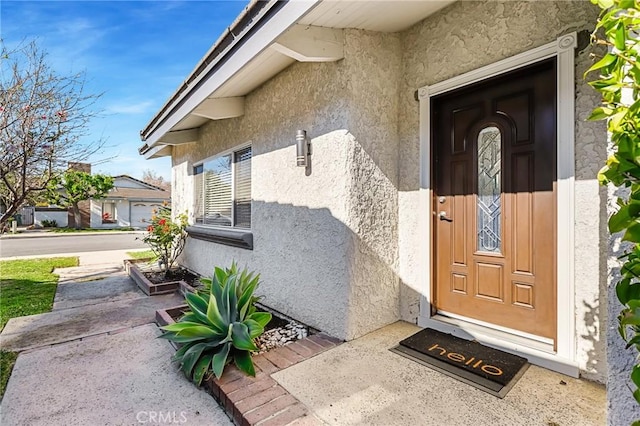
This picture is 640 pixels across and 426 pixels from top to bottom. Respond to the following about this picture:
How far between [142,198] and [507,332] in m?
43.1

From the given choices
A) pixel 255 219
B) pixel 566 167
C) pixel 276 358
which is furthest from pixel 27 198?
pixel 566 167

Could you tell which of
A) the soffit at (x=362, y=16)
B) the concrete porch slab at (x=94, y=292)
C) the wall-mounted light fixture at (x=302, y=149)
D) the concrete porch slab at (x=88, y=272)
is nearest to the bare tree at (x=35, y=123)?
the concrete porch slab at (x=94, y=292)

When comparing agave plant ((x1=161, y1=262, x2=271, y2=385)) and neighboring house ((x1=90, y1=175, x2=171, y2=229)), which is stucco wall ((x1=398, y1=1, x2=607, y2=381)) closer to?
agave plant ((x1=161, y1=262, x2=271, y2=385))

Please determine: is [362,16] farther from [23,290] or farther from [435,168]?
[23,290]

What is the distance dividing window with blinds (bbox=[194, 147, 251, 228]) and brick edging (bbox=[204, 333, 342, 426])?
324 centimetres

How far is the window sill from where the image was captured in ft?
20.1

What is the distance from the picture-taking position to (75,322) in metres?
5.48

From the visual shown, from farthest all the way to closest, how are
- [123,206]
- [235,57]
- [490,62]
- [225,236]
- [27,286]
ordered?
[123,206] → [27,286] → [225,236] → [235,57] → [490,62]

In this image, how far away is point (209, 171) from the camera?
27.1 ft

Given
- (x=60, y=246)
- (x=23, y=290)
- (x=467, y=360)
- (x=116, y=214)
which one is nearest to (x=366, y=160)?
(x=467, y=360)

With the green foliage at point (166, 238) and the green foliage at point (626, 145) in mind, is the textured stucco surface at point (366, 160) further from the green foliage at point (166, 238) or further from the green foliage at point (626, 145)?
the green foliage at point (166, 238)

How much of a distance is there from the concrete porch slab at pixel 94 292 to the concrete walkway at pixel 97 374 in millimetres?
392

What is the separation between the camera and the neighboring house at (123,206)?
37.2 meters

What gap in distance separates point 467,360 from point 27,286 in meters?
10.9
